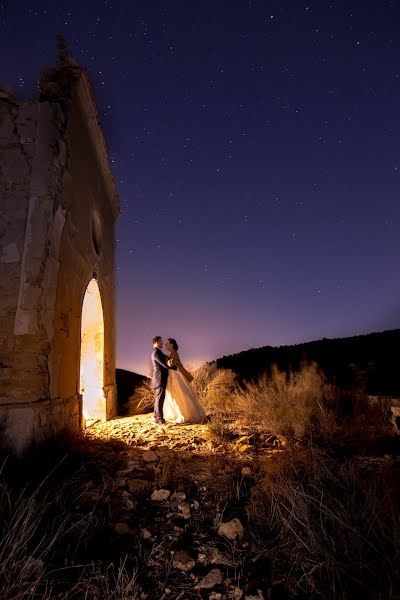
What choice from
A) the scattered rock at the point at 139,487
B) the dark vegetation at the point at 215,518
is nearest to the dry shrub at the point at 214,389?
the dark vegetation at the point at 215,518

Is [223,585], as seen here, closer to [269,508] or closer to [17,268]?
[269,508]

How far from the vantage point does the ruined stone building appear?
3.96m

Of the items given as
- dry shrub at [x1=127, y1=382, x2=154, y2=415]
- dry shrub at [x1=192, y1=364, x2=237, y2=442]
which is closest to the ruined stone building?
dry shrub at [x1=192, y1=364, x2=237, y2=442]

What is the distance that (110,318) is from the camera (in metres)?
8.24

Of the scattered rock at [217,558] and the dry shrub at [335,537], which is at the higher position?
the dry shrub at [335,537]

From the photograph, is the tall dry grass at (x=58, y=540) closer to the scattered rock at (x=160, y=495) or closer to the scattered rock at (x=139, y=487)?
the scattered rock at (x=139, y=487)

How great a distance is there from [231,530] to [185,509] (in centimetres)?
52

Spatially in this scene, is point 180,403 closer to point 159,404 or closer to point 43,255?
point 159,404

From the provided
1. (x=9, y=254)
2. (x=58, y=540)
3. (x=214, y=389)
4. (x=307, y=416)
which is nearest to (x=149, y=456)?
(x=58, y=540)

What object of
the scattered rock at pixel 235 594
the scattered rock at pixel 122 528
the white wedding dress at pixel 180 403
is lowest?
the scattered rock at pixel 235 594

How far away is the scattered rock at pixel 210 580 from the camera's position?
2044 mm

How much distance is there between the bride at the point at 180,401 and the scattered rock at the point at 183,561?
15.2 ft

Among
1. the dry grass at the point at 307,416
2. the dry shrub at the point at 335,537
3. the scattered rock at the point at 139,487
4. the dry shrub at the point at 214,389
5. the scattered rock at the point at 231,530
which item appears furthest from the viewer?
the dry shrub at the point at 214,389

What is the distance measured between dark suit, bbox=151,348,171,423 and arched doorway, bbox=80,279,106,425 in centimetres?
122
